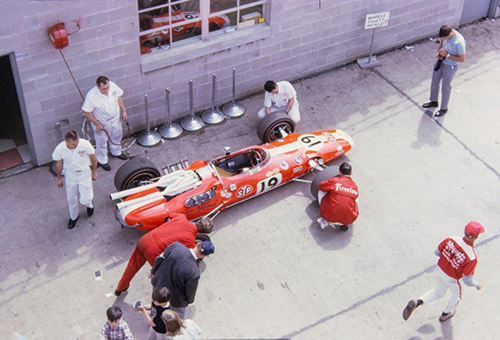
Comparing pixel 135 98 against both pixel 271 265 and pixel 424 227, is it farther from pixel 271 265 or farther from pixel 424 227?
pixel 424 227

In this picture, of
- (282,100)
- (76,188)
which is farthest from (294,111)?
(76,188)

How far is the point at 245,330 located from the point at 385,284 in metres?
2.04

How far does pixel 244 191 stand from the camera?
10375 millimetres

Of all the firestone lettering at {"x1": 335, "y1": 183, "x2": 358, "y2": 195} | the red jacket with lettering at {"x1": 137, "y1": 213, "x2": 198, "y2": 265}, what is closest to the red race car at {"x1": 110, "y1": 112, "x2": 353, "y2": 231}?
the firestone lettering at {"x1": 335, "y1": 183, "x2": 358, "y2": 195}

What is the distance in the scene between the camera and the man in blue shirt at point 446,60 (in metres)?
11.7

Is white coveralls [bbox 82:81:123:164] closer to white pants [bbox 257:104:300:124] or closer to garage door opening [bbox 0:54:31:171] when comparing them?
garage door opening [bbox 0:54:31:171]

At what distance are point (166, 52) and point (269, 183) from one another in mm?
2755

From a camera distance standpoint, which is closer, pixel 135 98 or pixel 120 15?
pixel 120 15

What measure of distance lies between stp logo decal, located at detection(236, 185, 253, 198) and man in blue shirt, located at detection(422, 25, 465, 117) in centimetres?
403

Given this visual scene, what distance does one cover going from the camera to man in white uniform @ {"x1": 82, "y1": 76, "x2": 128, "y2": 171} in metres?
10.4

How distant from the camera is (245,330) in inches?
354

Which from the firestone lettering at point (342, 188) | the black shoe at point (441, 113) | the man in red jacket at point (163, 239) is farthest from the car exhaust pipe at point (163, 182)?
the black shoe at point (441, 113)

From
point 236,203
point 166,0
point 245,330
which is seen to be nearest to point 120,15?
point 166,0

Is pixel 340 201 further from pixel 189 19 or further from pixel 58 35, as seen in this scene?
pixel 58 35
